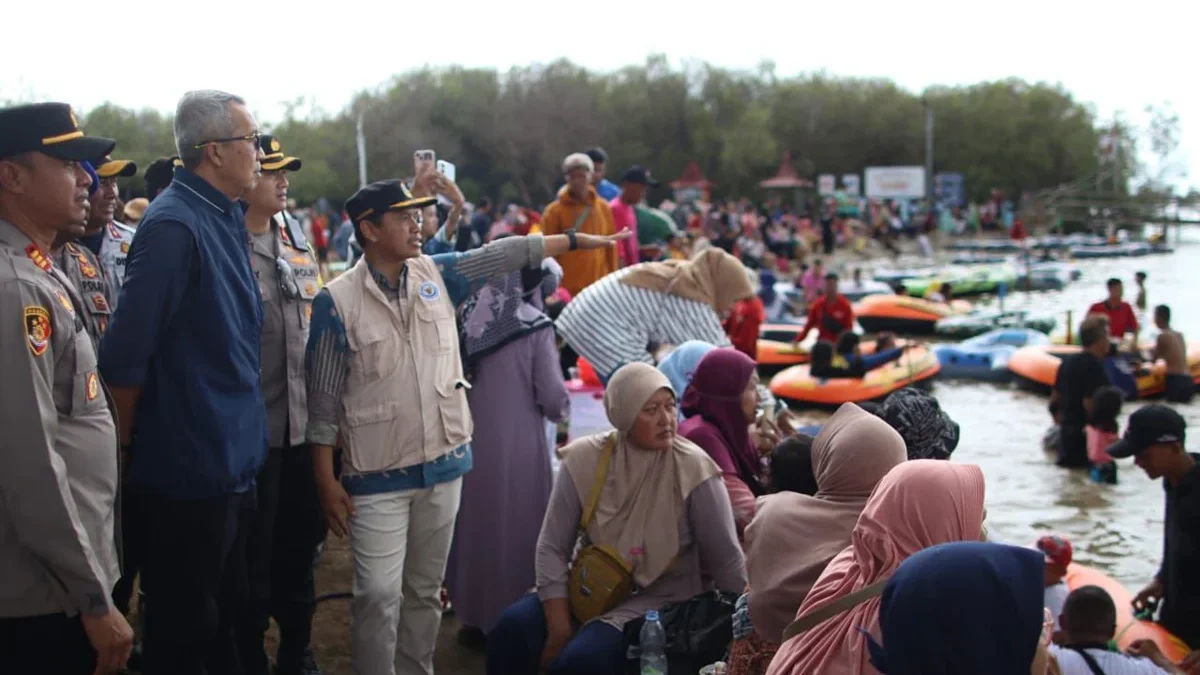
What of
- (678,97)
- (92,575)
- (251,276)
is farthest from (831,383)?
(678,97)

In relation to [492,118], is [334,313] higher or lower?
lower

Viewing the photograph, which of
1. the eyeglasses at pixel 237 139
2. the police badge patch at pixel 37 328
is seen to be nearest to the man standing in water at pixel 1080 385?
the eyeglasses at pixel 237 139

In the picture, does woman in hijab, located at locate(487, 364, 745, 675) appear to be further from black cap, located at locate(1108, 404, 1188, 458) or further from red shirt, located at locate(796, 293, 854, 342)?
red shirt, located at locate(796, 293, 854, 342)

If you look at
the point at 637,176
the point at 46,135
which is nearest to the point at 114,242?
the point at 46,135

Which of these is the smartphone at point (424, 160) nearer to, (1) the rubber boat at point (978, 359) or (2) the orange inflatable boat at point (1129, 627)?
(2) the orange inflatable boat at point (1129, 627)

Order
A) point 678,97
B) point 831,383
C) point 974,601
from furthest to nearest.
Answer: point 678,97, point 831,383, point 974,601

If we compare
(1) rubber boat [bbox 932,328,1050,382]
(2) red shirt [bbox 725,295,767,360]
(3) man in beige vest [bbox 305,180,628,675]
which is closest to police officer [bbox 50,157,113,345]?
(3) man in beige vest [bbox 305,180,628,675]

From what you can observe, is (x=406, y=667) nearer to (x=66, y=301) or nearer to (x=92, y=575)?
(x=92, y=575)

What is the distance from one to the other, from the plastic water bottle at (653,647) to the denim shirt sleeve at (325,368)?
4.01 feet

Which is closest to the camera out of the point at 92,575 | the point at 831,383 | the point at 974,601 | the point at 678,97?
the point at 974,601

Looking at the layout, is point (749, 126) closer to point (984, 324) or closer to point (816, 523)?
point (984, 324)

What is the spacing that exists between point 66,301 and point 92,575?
64cm

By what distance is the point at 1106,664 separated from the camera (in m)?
4.05

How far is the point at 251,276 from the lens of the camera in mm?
3418
